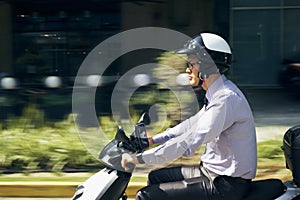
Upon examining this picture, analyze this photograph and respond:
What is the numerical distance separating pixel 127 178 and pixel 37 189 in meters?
2.79

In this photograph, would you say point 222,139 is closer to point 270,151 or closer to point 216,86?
Answer: point 216,86

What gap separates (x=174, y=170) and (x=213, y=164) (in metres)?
0.41

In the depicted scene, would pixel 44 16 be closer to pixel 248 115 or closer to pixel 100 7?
pixel 100 7

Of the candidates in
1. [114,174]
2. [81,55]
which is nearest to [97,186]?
[114,174]

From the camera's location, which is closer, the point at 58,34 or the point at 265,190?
the point at 265,190

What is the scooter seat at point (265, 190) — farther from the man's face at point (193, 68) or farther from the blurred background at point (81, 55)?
the blurred background at point (81, 55)

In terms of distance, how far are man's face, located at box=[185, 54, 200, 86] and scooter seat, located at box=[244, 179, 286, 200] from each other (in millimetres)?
669

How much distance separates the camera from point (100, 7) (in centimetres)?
1154

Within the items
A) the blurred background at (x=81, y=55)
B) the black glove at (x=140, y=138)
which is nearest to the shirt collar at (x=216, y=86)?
the black glove at (x=140, y=138)

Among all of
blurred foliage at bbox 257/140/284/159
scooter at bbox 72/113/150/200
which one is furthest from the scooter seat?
blurred foliage at bbox 257/140/284/159

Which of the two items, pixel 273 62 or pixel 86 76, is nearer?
pixel 86 76

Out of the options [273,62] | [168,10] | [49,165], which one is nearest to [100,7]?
[168,10]

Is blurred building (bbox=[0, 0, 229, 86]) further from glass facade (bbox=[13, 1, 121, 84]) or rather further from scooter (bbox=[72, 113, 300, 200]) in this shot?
scooter (bbox=[72, 113, 300, 200])

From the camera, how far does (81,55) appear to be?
445 inches
